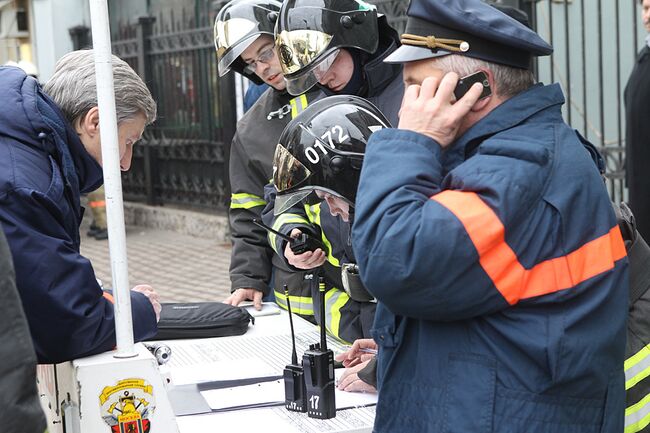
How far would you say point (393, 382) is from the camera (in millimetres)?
2109

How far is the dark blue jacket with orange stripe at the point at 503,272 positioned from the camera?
190 cm

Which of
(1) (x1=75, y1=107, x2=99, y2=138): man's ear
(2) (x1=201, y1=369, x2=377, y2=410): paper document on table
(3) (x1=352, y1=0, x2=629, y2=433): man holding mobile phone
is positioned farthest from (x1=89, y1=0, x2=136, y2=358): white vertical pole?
(3) (x1=352, y1=0, x2=629, y2=433): man holding mobile phone

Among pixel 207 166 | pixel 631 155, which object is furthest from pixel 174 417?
pixel 207 166

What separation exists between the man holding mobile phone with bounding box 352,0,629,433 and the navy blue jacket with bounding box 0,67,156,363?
2.70 feet

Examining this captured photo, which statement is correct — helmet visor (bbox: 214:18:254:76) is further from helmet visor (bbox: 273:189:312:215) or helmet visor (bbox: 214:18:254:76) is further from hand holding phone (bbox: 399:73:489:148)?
hand holding phone (bbox: 399:73:489:148)

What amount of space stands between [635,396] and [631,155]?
3.22m

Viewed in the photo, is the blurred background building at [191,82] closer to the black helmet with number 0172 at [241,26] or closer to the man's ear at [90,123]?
the black helmet with number 0172 at [241,26]

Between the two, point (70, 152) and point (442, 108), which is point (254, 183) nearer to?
point (70, 152)

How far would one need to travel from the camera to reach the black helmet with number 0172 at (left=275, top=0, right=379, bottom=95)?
332cm

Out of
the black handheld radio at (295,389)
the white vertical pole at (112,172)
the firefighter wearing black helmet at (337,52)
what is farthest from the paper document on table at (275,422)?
the firefighter wearing black helmet at (337,52)

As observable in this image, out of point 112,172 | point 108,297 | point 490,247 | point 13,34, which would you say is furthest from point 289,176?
point 13,34

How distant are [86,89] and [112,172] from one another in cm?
36

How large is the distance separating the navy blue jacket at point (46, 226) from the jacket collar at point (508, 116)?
38.7 inches

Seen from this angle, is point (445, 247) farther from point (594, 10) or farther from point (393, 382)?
point (594, 10)
